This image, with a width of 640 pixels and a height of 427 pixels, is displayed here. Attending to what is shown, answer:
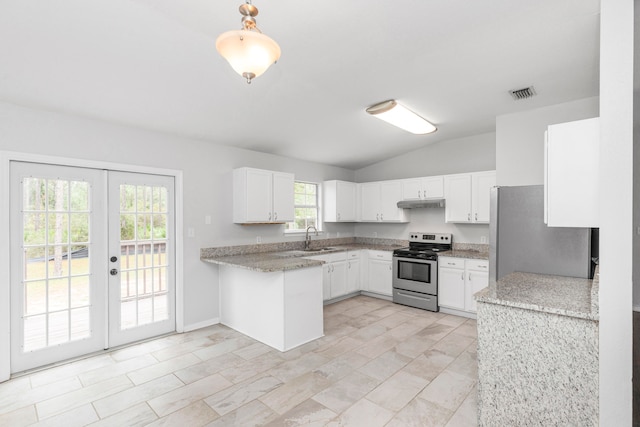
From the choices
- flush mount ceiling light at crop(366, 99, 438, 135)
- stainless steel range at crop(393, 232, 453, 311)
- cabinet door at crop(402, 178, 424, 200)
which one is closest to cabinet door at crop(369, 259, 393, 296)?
stainless steel range at crop(393, 232, 453, 311)

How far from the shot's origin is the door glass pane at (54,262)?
2.96 metres

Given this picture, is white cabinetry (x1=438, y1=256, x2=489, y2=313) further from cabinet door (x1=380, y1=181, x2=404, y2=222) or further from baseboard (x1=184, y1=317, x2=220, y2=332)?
baseboard (x1=184, y1=317, x2=220, y2=332)

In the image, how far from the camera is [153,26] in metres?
2.16

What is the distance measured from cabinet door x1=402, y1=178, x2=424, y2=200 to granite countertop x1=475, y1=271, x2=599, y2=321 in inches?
113

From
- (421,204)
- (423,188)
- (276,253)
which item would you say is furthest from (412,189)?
(276,253)

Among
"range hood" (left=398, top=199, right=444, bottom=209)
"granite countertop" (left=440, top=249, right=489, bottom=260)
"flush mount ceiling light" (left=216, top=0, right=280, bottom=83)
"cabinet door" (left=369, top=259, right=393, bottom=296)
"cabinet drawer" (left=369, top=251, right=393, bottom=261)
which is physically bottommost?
"cabinet door" (left=369, top=259, right=393, bottom=296)

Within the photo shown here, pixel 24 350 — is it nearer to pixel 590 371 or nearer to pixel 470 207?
pixel 590 371

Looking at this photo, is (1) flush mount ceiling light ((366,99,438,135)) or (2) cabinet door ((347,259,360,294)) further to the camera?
(2) cabinet door ((347,259,360,294))

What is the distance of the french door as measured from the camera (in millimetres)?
2928

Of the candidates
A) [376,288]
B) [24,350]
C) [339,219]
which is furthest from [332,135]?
[24,350]

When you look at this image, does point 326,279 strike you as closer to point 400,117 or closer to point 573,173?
point 400,117

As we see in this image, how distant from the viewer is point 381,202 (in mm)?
5777

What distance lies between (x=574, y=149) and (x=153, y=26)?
2.73 meters

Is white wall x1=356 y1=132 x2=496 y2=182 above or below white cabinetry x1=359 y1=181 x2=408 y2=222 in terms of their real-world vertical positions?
above
